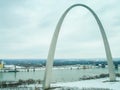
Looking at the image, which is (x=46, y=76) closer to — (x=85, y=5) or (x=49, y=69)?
(x=49, y=69)

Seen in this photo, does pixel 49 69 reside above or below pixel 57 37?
below

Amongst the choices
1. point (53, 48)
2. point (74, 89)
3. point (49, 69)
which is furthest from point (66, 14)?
point (74, 89)

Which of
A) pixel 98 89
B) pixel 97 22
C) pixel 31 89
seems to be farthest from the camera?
pixel 97 22

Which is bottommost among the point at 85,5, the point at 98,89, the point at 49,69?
the point at 98,89

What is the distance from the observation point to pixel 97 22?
136 ft

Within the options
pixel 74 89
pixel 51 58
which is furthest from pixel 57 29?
pixel 74 89

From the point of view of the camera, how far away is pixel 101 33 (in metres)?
42.2

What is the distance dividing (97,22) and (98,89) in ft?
42.0

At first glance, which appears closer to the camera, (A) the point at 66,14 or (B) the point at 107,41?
(A) the point at 66,14

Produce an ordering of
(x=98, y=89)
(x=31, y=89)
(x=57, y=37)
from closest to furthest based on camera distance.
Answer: (x=98, y=89) → (x=31, y=89) → (x=57, y=37)

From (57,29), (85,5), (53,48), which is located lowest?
(53,48)

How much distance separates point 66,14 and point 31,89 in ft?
34.4

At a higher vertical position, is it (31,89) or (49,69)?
(49,69)

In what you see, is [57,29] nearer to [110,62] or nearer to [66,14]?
[66,14]
